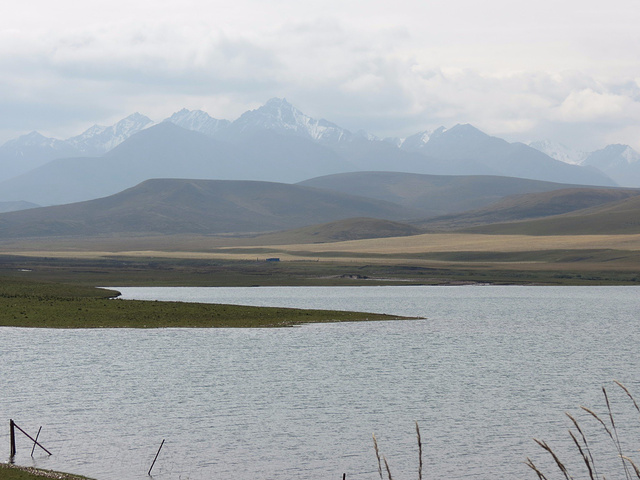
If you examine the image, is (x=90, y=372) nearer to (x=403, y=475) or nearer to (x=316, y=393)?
(x=316, y=393)

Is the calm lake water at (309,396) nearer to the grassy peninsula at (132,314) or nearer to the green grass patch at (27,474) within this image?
the green grass patch at (27,474)

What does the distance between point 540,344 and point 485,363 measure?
13.0 metres

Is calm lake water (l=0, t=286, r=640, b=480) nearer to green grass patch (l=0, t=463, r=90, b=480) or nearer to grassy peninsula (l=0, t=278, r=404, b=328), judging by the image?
green grass patch (l=0, t=463, r=90, b=480)

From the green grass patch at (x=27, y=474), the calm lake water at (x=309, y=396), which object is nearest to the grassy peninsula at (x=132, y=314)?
the calm lake water at (x=309, y=396)

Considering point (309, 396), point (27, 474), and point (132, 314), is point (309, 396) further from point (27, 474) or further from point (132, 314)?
point (132, 314)

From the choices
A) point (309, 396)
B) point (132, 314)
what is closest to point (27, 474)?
point (309, 396)

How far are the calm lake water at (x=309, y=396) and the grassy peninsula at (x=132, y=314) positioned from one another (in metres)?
3.42

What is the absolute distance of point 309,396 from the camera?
147 feet

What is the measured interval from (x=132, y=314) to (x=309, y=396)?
4007 centimetres

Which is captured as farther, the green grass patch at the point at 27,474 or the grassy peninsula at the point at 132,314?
the grassy peninsula at the point at 132,314

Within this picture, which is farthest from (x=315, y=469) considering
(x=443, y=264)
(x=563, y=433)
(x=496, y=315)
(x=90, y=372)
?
(x=443, y=264)

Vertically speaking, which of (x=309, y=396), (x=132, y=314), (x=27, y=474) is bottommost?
(x=309, y=396)

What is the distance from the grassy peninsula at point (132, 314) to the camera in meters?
75.8

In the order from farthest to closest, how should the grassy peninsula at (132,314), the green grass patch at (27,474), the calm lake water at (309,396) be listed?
the grassy peninsula at (132,314)
the calm lake water at (309,396)
the green grass patch at (27,474)
